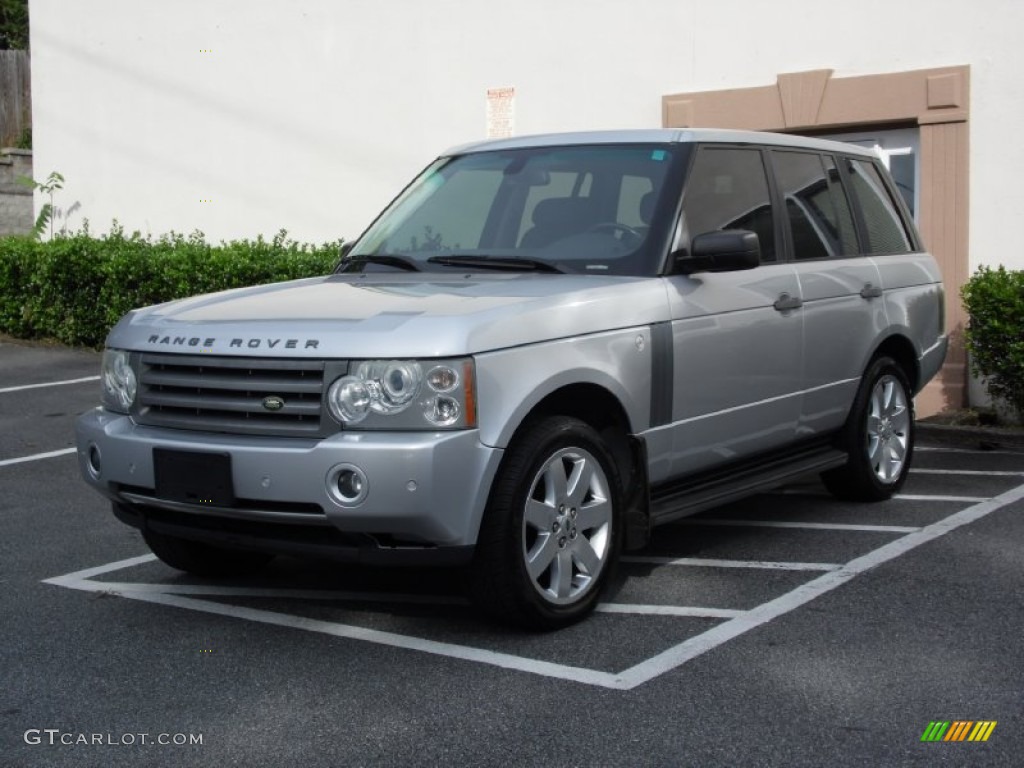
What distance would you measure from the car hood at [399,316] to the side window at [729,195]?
1.73 feet

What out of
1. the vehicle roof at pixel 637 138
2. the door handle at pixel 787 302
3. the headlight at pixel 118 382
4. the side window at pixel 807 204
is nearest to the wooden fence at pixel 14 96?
the vehicle roof at pixel 637 138

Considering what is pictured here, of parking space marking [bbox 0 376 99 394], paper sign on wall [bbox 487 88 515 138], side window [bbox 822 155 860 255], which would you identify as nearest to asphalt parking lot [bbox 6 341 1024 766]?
side window [bbox 822 155 860 255]

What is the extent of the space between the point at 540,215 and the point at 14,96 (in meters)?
17.7

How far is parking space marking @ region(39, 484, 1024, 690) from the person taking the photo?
459 cm

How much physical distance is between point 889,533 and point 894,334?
120 cm

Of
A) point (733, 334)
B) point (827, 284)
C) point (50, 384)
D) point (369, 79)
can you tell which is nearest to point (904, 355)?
point (827, 284)

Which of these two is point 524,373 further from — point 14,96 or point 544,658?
point 14,96

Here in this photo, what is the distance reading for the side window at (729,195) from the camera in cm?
587

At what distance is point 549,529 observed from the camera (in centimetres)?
492

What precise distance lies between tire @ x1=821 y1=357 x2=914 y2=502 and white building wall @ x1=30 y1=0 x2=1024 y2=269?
A: 343 centimetres

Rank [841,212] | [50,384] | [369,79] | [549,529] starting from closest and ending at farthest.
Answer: [549,529] < [841,212] < [50,384] < [369,79]

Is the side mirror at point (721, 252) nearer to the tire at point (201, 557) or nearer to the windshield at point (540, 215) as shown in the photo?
the windshield at point (540, 215)

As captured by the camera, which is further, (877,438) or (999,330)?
(999,330)

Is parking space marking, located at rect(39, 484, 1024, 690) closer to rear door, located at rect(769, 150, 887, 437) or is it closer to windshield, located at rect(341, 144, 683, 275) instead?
rear door, located at rect(769, 150, 887, 437)
